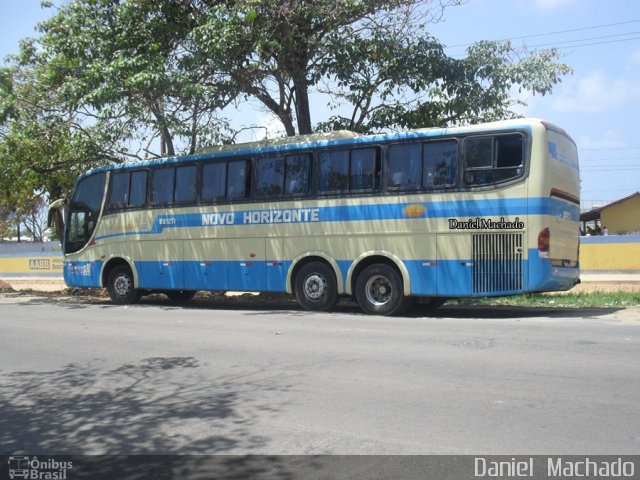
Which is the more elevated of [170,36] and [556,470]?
[170,36]

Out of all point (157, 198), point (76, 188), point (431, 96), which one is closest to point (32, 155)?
point (76, 188)

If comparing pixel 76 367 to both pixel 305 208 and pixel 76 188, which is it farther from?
pixel 76 188

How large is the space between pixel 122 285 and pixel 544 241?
10.8m

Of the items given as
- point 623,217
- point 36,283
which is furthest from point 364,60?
point 623,217

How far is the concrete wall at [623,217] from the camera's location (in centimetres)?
4306

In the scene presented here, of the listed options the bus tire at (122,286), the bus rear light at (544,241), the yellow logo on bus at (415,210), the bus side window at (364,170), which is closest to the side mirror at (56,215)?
the bus tire at (122,286)

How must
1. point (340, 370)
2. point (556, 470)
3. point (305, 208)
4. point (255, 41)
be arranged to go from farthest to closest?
point (255, 41) → point (305, 208) → point (340, 370) → point (556, 470)

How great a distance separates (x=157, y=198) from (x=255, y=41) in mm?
4516

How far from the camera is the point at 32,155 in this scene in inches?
773

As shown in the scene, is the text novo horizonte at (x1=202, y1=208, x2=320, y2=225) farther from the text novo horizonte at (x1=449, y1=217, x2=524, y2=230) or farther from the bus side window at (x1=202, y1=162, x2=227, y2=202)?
the text novo horizonte at (x1=449, y1=217, x2=524, y2=230)

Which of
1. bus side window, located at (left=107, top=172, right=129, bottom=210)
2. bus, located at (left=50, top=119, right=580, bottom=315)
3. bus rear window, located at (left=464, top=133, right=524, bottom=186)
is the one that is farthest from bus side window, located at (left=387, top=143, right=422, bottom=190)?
bus side window, located at (left=107, top=172, right=129, bottom=210)

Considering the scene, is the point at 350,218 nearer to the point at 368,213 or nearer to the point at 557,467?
the point at 368,213

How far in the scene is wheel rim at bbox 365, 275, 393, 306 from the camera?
518 inches

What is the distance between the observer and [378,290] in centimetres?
1328
